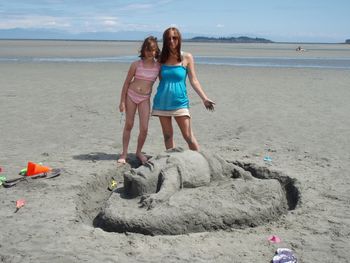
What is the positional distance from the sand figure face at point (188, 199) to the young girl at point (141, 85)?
1.24 m

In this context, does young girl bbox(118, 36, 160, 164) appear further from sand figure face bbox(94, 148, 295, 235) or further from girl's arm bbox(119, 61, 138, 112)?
sand figure face bbox(94, 148, 295, 235)

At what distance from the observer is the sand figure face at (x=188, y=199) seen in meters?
4.50

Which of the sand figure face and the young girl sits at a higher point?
the young girl

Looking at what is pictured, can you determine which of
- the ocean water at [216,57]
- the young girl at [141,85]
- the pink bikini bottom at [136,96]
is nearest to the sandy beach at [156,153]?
the young girl at [141,85]

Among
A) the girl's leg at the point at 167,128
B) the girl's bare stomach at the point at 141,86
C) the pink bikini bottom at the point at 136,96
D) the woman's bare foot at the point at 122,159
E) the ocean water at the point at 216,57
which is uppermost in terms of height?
the girl's bare stomach at the point at 141,86

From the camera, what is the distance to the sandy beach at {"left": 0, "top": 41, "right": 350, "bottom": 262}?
4.13 metres

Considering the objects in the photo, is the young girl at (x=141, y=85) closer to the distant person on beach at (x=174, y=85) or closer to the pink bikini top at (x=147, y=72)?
the pink bikini top at (x=147, y=72)

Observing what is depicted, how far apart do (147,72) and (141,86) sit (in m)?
0.24

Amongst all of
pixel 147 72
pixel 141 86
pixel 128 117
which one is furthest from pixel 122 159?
pixel 147 72

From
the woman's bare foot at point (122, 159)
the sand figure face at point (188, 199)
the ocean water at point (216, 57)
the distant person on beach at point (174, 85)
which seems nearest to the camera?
the sand figure face at point (188, 199)

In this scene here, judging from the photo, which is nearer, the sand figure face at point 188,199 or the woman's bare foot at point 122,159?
the sand figure face at point 188,199

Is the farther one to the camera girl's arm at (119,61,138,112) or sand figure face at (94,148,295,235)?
girl's arm at (119,61,138,112)

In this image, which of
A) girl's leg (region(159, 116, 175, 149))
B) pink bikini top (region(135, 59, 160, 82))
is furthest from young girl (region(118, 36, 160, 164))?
girl's leg (region(159, 116, 175, 149))

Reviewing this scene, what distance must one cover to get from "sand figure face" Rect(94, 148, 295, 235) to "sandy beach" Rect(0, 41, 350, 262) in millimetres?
123
